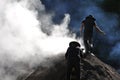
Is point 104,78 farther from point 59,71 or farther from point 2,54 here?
point 2,54

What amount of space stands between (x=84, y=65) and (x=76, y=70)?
4.39 metres

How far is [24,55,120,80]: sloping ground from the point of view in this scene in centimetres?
1683

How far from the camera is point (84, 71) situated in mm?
16875

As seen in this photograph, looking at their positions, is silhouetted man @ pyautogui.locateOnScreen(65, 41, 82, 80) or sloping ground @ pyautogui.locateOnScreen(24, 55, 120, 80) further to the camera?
sloping ground @ pyautogui.locateOnScreen(24, 55, 120, 80)

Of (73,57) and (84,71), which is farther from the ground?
(84,71)

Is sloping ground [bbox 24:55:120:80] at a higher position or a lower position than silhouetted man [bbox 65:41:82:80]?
higher

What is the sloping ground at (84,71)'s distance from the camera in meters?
16.8

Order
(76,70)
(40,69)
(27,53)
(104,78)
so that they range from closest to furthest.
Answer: (76,70)
(104,78)
(40,69)
(27,53)

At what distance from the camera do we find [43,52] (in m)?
22.0

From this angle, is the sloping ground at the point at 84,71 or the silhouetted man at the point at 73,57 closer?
the silhouetted man at the point at 73,57

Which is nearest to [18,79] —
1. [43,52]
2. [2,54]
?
[43,52]

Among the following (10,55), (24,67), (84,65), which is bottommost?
(84,65)

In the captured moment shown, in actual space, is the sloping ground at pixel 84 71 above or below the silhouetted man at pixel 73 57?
above

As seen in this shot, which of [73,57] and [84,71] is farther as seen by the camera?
[84,71]
